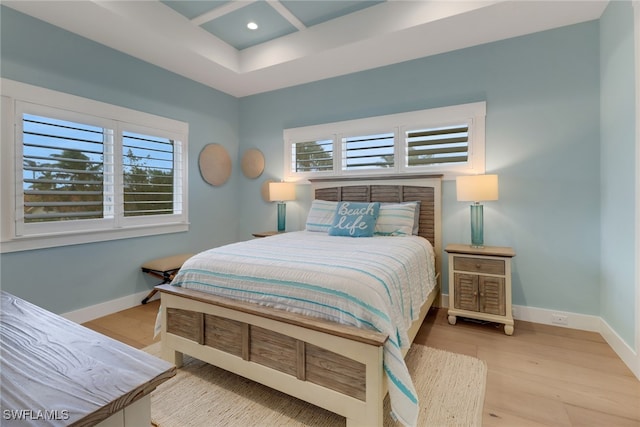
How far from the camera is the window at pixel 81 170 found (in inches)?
96.5

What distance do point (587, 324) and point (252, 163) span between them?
417cm

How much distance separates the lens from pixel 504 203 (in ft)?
9.71

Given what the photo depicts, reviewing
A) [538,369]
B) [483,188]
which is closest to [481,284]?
[538,369]

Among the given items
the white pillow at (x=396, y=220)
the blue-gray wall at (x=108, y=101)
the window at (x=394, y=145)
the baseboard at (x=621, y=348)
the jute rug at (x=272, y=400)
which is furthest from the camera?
the window at (x=394, y=145)

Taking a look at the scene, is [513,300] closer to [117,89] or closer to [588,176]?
[588,176]

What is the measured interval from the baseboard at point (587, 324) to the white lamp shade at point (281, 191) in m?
2.20

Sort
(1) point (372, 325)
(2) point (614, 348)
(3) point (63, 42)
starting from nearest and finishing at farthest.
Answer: (1) point (372, 325)
(2) point (614, 348)
(3) point (63, 42)

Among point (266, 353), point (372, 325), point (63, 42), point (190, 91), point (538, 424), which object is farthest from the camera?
point (190, 91)

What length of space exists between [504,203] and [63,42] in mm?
4361

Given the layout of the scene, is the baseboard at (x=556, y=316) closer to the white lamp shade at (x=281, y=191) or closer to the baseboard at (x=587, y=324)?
the baseboard at (x=587, y=324)

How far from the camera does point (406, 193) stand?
10.9 ft

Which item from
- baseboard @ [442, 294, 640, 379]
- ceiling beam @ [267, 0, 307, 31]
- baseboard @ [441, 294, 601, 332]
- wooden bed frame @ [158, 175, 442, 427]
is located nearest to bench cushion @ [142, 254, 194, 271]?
wooden bed frame @ [158, 175, 442, 427]

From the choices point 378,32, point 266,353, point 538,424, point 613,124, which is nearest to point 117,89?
point 378,32

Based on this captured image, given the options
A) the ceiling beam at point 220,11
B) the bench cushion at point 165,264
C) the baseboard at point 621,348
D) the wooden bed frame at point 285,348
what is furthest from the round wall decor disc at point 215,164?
the baseboard at point 621,348
